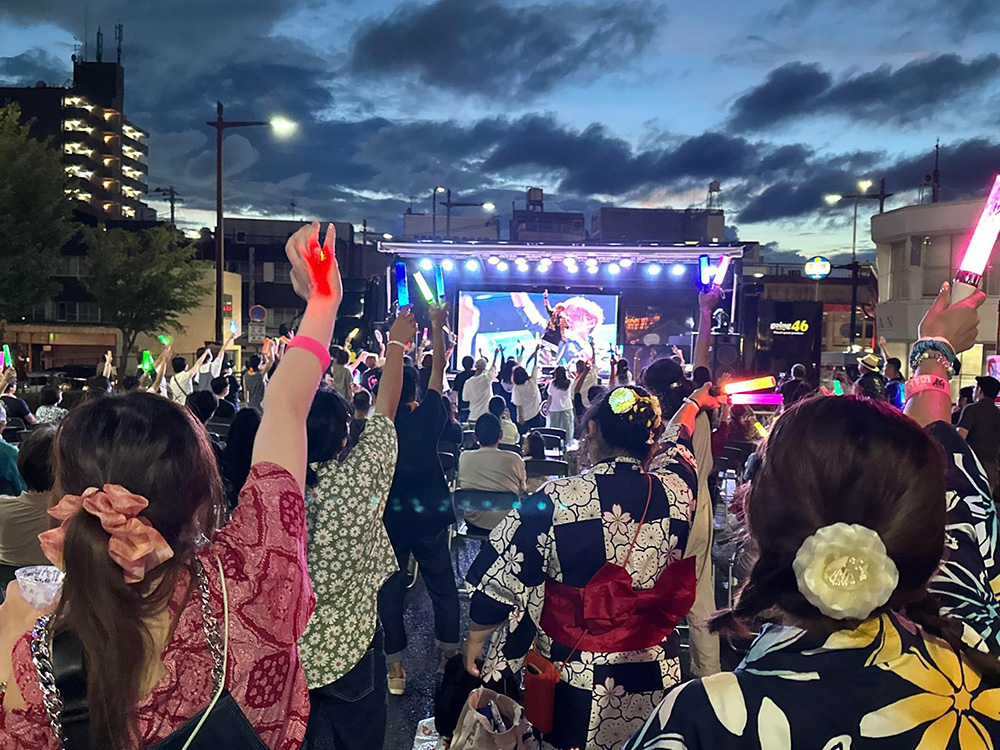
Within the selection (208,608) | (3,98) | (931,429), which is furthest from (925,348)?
(3,98)

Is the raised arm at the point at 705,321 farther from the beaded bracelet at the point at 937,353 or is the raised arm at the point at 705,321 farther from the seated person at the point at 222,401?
the seated person at the point at 222,401

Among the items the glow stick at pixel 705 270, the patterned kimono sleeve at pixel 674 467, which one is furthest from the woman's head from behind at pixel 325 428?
the glow stick at pixel 705 270

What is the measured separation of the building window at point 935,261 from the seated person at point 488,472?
2492cm

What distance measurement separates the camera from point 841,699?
1.17 m

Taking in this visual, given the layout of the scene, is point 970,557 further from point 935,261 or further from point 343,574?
point 935,261

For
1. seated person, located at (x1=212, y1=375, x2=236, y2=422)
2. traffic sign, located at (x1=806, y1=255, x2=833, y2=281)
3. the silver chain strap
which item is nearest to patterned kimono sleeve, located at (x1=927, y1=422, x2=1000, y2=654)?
the silver chain strap

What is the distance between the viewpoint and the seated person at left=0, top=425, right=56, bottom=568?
11.2 ft

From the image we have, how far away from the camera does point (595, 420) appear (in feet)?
9.38

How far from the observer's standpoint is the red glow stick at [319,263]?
184cm

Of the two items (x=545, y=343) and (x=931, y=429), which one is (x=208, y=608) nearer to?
(x=931, y=429)

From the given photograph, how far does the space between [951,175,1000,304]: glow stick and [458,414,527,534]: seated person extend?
3783 mm

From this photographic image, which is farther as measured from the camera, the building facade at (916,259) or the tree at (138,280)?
the tree at (138,280)

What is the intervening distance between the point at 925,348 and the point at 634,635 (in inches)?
51.3

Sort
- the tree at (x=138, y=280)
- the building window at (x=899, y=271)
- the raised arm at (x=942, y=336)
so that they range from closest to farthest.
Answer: the raised arm at (x=942, y=336) → the building window at (x=899, y=271) → the tree at (x=138, y=280)
